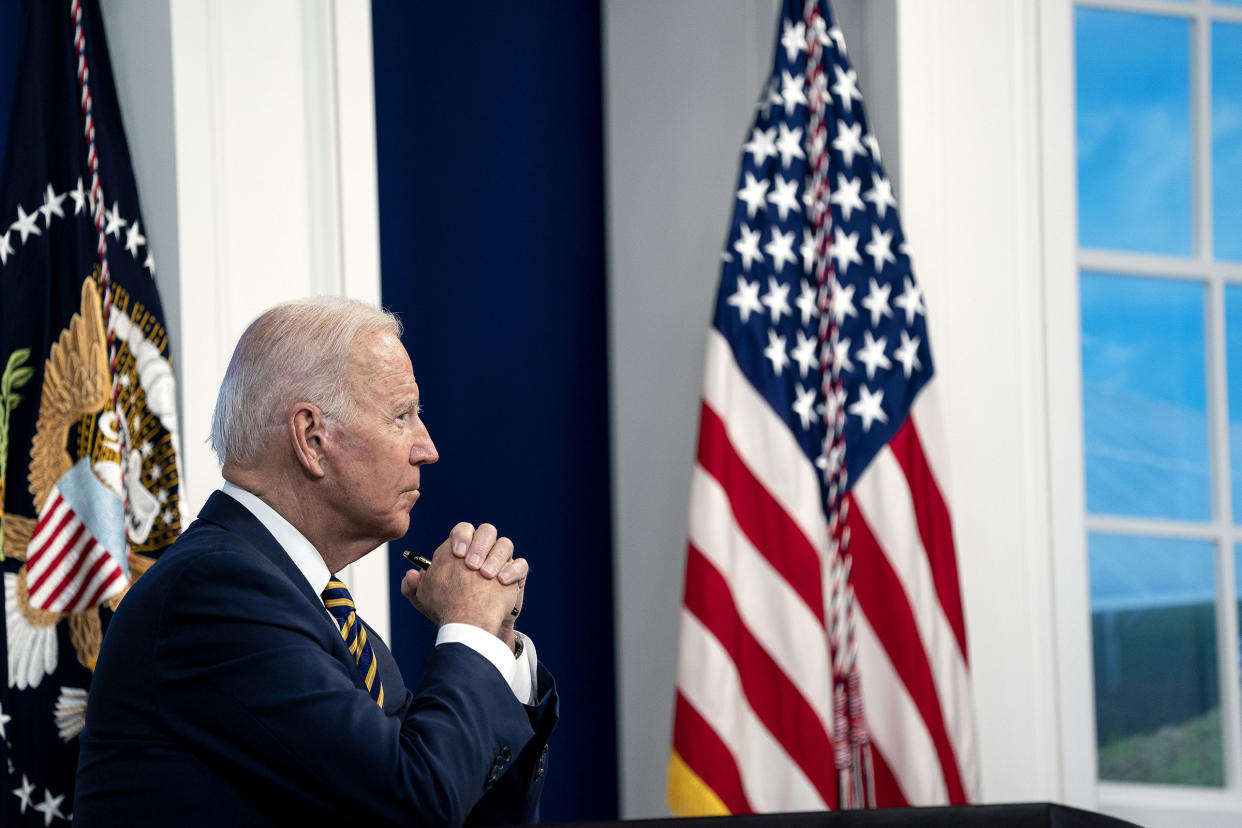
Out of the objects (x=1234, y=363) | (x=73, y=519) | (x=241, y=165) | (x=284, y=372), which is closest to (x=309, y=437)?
(x=284, y=372)

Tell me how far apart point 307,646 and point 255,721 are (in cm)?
8

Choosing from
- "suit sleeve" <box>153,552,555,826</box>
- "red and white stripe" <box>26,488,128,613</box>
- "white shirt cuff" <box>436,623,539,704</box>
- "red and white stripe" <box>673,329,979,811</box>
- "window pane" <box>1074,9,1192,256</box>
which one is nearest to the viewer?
"suit sleeve" <box>153,552,555,826</box>

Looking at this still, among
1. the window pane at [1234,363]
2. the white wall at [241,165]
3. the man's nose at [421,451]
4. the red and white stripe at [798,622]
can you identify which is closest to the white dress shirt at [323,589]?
the man's nose at [421,451]

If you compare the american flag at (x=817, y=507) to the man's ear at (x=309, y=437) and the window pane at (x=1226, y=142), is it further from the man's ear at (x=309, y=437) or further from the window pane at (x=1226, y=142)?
the man's ear at (x=309, y=437)

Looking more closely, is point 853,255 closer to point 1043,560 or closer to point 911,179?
point 911,179

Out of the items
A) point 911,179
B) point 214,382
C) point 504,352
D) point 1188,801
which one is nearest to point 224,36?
point 214,382

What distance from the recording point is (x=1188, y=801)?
3062 millimetres

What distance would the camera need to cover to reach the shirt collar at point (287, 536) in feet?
4.74

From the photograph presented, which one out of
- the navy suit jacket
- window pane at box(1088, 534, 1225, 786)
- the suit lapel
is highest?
the suit lapel

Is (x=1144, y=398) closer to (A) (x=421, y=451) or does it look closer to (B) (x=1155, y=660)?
(B) (x=1155, y=660)

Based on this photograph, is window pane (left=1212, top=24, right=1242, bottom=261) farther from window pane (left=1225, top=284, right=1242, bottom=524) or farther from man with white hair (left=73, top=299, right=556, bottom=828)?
man with white hair (left=73, top=299, right=556, bottom=828)

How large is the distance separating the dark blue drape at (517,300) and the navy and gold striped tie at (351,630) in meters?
1.39

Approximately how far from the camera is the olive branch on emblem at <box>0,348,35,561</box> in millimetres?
2229

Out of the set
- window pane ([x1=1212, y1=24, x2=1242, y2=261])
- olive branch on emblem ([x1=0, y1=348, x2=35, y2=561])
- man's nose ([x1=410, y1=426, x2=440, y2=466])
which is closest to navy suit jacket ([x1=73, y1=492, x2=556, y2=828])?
man's nose ([x1=410, y1=426, x2=440, y2=466])
